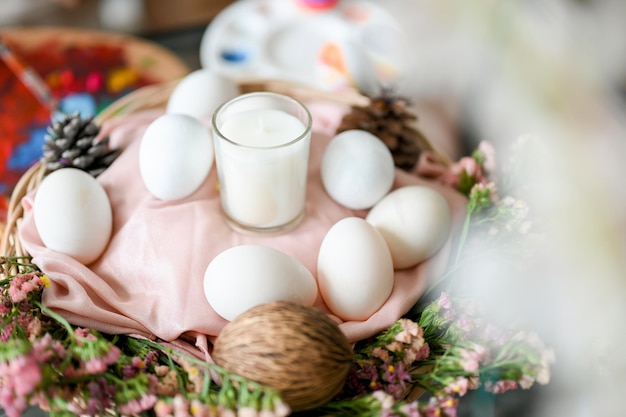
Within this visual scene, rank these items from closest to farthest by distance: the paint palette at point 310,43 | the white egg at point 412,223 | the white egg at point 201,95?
the white egg at point 412,223
the white egg at point 201,95
the paint palette at point 310,43

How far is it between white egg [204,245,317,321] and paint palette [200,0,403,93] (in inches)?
23.1

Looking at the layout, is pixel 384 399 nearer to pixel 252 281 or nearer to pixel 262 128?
pixel 252 281

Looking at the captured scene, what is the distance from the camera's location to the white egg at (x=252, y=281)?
2.02 feet

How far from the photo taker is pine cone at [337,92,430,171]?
2.78ft

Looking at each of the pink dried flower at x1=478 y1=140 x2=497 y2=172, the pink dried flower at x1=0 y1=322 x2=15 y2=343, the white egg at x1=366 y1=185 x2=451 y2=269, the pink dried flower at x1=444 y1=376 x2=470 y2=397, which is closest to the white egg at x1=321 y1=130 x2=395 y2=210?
the white egg at x1=366 y1=185 x2=451 y2=269

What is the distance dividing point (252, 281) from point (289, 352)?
98 mm

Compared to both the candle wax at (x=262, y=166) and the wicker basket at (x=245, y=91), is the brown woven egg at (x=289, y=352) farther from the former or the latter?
the wicker basket at (x=245, y=91)

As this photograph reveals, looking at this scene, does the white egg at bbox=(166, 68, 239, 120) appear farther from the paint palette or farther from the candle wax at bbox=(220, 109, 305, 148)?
the paint palette

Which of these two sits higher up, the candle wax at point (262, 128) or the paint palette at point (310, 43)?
the candle wax at point (262, 128)

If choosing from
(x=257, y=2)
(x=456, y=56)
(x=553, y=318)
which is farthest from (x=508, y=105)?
(x=257, y=2)

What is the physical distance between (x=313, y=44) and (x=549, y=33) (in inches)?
24.1

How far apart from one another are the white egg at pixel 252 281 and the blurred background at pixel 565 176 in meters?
0.20

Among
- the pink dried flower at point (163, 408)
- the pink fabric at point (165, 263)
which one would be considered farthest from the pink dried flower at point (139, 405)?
the pink fabric at point (165, 263)

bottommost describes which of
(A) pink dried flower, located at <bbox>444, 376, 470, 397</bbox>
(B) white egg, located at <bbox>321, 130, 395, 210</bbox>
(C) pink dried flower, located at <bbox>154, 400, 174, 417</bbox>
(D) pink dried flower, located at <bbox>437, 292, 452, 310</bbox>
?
(C) pink dried flower, located at <bbox>154, 400, 174, 417</bbox>
